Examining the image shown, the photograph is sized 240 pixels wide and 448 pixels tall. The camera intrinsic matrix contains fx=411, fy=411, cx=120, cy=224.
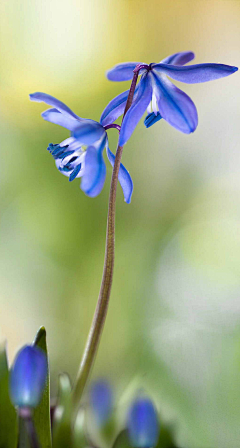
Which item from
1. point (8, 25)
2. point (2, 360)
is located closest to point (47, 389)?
point (2, 360)

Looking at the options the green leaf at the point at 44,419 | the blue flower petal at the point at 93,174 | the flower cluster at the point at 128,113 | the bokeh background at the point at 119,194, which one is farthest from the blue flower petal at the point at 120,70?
the bokeh background at the point at 119,194

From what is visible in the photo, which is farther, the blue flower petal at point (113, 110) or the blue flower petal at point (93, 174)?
the blue flower petal at point (113, 110)

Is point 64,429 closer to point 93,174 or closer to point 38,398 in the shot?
point 38,398

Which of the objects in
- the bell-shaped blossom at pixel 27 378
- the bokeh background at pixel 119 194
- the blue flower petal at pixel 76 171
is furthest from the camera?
the bokeh background at pixel 119 194

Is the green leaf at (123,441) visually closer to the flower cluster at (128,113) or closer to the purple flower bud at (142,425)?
the purple flower bud at (142,425)

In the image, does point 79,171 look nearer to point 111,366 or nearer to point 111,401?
point 111,401

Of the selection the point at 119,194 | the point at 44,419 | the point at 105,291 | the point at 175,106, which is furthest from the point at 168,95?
the point at 119,194

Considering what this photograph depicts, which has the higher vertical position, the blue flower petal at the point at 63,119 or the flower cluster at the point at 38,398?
the blue flower petal at the point at 63,119

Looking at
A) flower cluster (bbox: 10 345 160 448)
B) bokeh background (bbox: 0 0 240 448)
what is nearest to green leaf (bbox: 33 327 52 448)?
flower cluster (bbox: 10 345 160 448)
